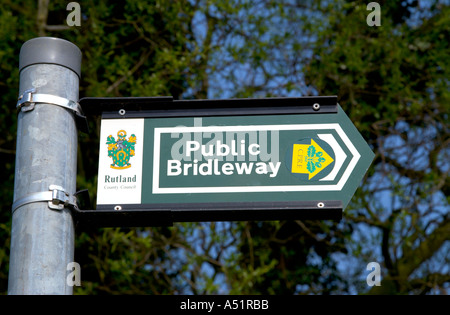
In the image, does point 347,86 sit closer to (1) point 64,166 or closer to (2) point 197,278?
(2) point 197,278

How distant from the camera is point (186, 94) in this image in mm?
8773

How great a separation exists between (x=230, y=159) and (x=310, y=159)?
28cm

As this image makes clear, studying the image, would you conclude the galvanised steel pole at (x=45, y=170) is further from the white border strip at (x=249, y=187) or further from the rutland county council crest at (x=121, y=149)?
the white border strip at (x=249, y=187)

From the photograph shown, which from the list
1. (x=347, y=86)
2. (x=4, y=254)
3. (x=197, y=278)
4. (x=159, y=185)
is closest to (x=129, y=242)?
(x=197, y=278)

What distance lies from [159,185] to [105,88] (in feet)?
18.7

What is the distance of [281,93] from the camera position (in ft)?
27.9

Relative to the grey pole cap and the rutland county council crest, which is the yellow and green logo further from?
the grey pole cap

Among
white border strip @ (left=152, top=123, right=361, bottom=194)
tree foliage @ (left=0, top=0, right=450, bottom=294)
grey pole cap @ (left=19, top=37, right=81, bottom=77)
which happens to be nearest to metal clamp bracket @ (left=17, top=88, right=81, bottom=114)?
grey pole cap @ (left=19, top=37, right=81, bottom=77)

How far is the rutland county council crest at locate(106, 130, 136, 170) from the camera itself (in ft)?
9.02

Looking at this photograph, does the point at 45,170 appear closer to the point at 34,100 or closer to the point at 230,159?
the point at 34,100

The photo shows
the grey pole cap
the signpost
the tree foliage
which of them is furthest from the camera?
the tree foliage

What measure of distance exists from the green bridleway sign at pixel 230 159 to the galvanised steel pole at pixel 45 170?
0.21 meters

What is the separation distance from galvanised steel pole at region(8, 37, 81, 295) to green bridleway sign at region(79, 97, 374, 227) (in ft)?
0.67

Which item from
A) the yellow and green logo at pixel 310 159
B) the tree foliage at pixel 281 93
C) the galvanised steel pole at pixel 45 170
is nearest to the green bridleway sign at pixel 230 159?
the yellow and green logo at pixel 310 159
